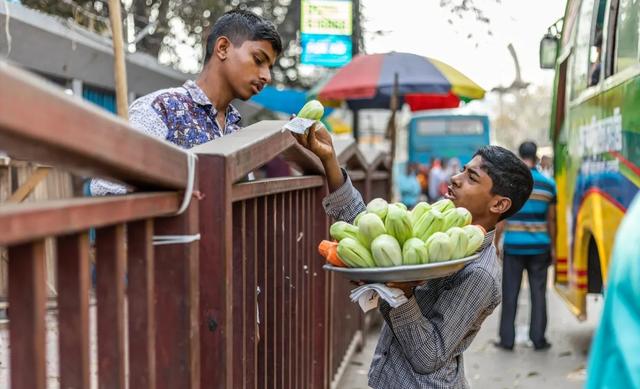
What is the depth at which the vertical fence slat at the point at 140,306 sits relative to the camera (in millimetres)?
1502

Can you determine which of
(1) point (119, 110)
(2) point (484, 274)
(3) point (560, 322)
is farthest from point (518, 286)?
(2) point (484, 274)

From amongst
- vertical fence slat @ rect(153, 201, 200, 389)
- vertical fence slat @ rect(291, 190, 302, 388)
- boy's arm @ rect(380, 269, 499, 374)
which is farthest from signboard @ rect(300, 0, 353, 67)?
vertical fence slat @ rect(153, 201, 200, 389)

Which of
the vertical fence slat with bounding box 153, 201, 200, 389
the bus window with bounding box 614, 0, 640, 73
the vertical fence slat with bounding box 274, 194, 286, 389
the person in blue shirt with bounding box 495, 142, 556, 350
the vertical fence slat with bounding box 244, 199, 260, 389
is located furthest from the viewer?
the person in blue shirt with bounding box 495, 142, 556, 350

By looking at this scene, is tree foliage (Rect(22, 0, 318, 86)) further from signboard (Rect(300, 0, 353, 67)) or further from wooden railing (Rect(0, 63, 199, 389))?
wooden railing (Rect(0, 63, 199, 389))

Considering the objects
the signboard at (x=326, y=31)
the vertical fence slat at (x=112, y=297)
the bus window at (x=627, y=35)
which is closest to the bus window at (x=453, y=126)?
the signboard at (x=326, y=31)

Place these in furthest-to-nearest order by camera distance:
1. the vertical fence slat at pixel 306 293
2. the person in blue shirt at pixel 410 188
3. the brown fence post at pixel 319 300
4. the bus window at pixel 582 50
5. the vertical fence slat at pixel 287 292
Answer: the person in blue shirt at pixel 410 188 → the bus window at pixel 582 50 → the brown fence post at pixel 319 300 → the vertical fence slat at pixel 306 293 → the vertical fence slat at pixel 287 292

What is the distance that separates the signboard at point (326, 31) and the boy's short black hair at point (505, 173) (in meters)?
8.12

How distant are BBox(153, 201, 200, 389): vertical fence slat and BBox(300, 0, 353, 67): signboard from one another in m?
9.09

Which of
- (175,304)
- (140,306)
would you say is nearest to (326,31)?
A: (175,304)

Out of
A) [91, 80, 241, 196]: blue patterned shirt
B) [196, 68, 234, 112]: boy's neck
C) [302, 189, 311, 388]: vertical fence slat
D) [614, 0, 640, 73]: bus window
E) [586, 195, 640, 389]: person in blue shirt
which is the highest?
[614, 0, 640, 73]: bus window

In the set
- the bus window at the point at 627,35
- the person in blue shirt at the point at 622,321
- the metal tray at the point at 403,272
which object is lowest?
the metal tray at the point at 403,272

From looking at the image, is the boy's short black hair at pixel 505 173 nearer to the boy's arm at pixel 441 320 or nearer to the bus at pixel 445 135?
the boy's arm at pixel 441 320

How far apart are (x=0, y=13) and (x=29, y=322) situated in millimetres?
5600

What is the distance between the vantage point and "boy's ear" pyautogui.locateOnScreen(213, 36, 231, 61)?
273 cm
